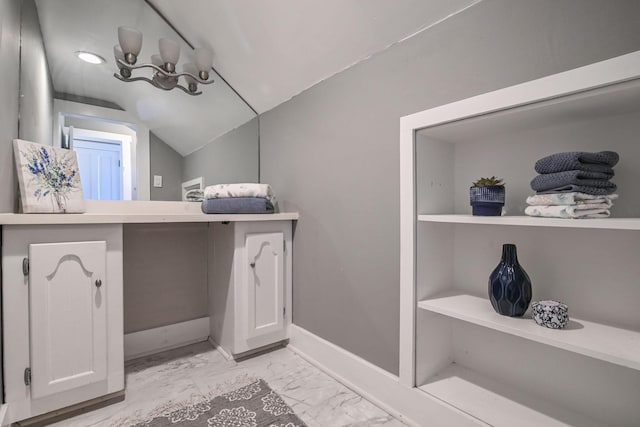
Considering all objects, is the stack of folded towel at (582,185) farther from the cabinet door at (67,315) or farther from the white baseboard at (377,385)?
the cabinet door at (67,315)

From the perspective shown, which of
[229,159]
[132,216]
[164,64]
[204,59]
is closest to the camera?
[132,216]

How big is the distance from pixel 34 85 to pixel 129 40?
1.76 ft

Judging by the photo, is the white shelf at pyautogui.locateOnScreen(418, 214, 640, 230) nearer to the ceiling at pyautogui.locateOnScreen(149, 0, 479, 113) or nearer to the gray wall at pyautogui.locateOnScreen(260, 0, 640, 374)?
the gray wall at pyautogui.locateOnScreen(260, 0, 640, 374)

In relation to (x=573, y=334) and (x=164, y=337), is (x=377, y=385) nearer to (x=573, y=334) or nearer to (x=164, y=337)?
(x=573, y=334)

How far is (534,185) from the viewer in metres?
Result: 0.91

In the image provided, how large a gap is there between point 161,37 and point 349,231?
1.61 metres

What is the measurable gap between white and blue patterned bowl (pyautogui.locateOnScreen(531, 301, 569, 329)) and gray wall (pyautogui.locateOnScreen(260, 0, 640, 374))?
516mm

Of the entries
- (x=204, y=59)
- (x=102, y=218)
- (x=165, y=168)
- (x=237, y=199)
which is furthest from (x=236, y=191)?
(x=204, y=59)

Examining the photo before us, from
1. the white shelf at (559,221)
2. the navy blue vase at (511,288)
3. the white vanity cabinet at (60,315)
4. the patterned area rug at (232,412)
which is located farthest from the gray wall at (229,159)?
the navy blue vase at (511,288)

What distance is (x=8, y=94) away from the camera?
1158mm

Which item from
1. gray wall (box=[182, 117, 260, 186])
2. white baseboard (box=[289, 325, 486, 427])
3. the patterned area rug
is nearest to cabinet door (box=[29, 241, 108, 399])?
the patterned area rug

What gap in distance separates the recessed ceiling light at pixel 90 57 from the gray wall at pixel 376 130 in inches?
38.3

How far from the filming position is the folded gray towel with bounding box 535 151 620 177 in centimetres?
82

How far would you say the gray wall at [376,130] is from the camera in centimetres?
89
